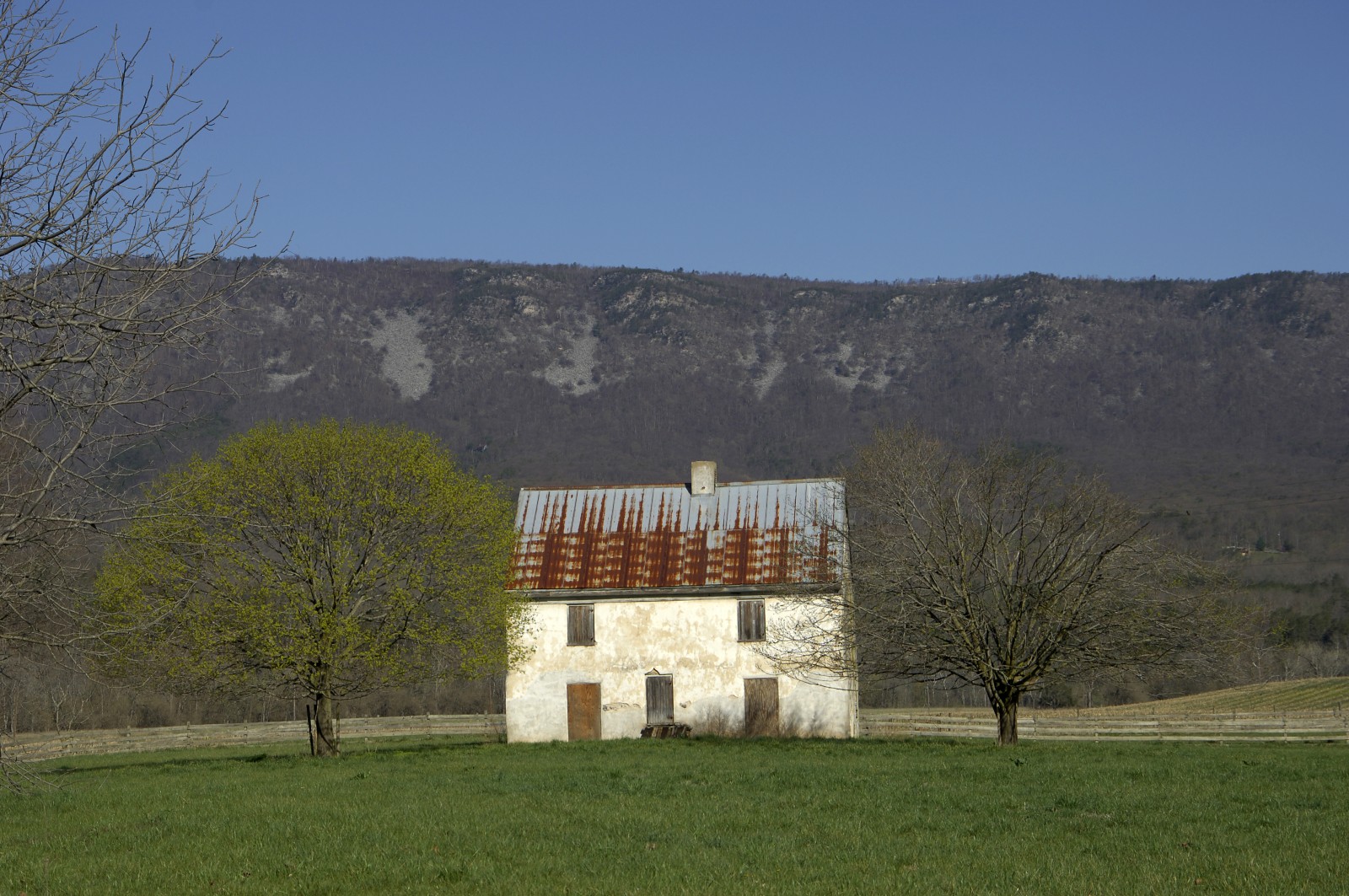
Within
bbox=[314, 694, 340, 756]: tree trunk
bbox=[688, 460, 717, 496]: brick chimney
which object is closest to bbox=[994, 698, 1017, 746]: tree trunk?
bbox=[688, 460, 717, 496]: brick chimney

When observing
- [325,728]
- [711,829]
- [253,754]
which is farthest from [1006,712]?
[253,754]

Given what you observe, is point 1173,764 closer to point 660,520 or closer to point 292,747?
point 660,520

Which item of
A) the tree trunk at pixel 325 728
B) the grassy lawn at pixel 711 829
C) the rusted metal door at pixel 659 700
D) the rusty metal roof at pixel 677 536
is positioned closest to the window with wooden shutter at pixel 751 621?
the rusty metal roof at pixel 677 536

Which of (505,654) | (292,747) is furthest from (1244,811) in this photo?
(292,747)

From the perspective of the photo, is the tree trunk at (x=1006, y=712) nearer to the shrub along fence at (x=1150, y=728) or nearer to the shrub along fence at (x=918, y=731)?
the shrub along fence at (x=918, y=731)

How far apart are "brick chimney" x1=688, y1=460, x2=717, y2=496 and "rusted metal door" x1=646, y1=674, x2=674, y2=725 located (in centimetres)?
724

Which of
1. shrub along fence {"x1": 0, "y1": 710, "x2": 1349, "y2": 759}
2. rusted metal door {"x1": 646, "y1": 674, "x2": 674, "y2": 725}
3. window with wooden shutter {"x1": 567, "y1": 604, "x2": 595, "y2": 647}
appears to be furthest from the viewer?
shrub along fence {"x1": 0, "y1": 710, "x2": 1349, "y2": 759}

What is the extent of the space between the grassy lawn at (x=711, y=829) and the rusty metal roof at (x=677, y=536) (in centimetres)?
1439

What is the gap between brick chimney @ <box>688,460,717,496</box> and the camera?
45.1 metres

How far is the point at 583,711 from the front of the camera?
4072 centimetres

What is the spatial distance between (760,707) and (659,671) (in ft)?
10.8

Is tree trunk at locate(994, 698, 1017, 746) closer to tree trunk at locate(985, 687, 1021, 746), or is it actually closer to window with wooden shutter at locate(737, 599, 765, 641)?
tree trunk at locate(985, 687, 1021, 746)

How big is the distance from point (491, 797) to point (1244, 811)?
1061 cm

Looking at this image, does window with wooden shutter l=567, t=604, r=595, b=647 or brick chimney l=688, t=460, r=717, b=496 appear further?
brick chimney l=688, t=460, r=717, b=496
